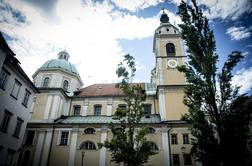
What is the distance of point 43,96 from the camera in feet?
88.4

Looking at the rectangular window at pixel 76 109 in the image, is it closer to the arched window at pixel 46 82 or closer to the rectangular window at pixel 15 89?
the arched window at pixel 46 82

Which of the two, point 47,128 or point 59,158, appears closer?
point 59,158

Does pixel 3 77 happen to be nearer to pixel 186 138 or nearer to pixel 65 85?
pixel 65 85

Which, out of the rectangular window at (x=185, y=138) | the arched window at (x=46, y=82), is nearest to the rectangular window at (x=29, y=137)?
the arched window at (x=46, y=82)

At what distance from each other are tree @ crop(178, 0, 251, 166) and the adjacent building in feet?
42.8

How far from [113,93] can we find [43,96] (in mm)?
9770

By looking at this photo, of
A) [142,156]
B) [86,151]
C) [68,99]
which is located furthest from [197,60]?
[68,99]

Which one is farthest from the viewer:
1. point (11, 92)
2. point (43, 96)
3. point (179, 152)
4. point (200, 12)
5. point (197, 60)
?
point (43, 96)

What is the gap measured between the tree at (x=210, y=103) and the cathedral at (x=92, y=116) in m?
11.1

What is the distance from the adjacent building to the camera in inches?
574

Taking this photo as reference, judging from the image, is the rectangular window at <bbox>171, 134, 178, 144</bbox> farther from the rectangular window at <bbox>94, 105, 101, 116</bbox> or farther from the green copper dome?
the green copper dome

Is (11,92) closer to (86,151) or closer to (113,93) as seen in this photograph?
(86,151)

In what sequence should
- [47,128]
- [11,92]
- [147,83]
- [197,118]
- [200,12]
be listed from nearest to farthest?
[197,118]
[200,12]
[11,92]
[47,128]
[147,83]

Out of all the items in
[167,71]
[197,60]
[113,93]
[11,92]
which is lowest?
[11,92]
